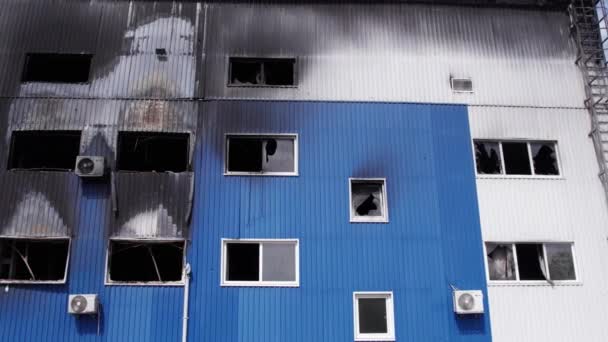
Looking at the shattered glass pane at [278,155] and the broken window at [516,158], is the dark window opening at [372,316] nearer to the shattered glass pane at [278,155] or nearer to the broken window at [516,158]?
the shattered glass pane at [278,155]

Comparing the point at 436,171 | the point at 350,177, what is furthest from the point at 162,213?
the point at 436,171

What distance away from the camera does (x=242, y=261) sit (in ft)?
49.2

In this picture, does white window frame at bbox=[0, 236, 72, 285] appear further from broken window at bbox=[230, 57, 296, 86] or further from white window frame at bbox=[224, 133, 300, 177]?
broken window at bbox=[230, 57, 296, 86]

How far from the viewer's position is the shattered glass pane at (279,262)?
14805 mm

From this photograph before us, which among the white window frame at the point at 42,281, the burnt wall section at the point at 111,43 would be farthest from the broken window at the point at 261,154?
the white window frame at the point at 42,281

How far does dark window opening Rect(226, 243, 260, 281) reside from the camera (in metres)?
14.8

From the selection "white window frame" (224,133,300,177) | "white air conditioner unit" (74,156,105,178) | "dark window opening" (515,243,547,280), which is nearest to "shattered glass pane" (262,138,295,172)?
"white window frame" (224,133,300,177)

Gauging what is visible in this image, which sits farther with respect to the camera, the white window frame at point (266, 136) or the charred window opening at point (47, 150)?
the charred window opening at point (47, 150)

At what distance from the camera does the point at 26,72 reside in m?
16.4

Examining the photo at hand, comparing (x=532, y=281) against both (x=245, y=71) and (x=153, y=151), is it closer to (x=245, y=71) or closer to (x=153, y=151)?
(x=245, y=71)

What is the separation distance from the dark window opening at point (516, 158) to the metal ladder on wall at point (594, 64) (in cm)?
231

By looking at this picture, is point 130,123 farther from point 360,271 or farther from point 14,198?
point 360,271

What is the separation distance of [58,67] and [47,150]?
3.02m

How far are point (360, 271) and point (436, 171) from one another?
159 inches
